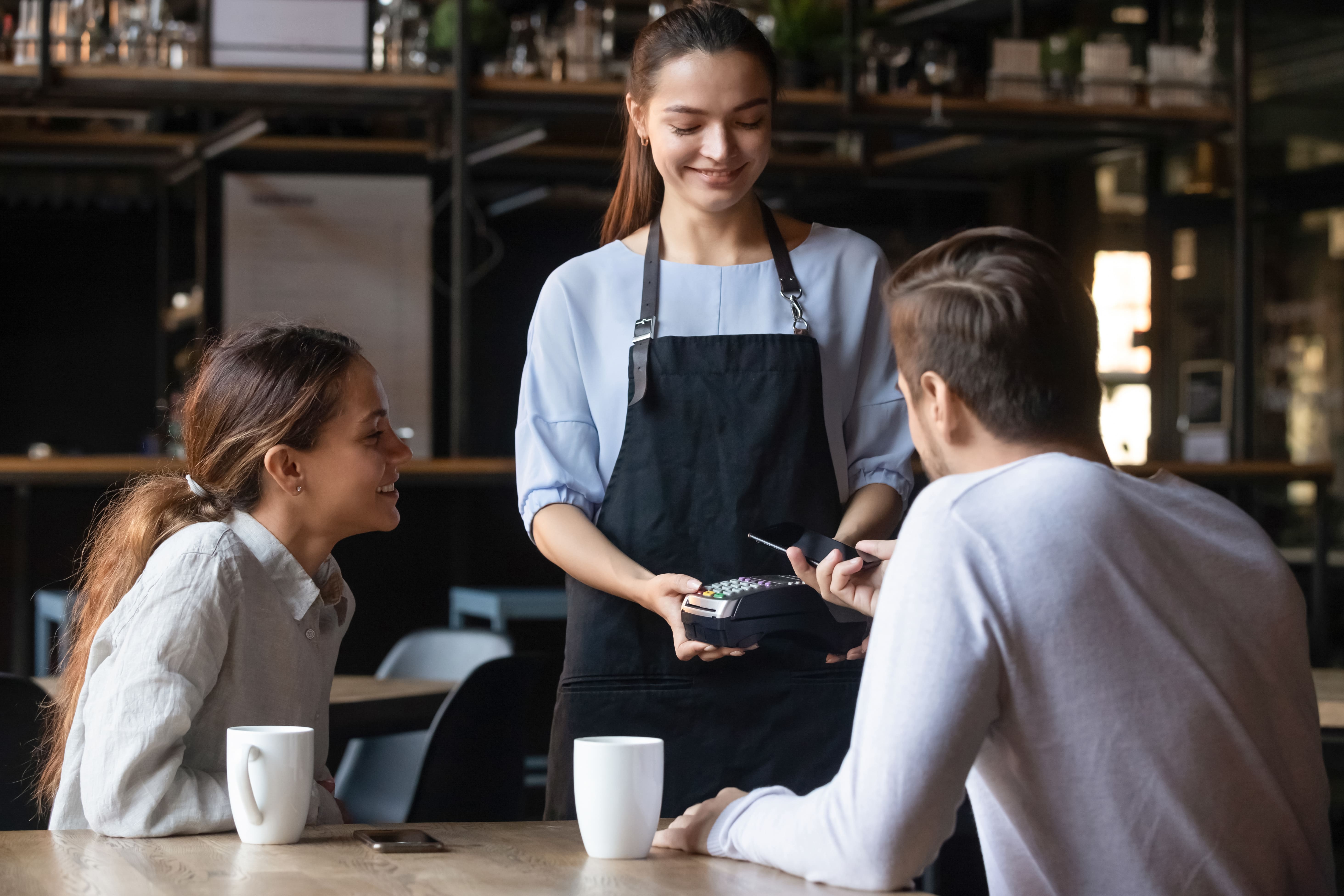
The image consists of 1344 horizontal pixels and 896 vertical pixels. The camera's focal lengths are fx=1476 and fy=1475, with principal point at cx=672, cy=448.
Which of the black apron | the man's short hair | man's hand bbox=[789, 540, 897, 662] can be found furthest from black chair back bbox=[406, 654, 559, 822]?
the man's short hair

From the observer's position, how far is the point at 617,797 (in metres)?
1.12

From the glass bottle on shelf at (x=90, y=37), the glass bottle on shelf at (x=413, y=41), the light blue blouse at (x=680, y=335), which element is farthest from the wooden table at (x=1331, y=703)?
the glass bottle on shelf at (x=90, y=37)

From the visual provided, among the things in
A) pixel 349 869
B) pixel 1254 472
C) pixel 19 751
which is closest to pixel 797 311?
pixel 349 869

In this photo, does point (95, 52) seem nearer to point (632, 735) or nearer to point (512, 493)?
point (512, 493)

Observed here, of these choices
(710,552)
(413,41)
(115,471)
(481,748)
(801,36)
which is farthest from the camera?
(801,36)

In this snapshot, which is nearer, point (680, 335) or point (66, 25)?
point (680, 335)

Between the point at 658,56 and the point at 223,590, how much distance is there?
77 cm

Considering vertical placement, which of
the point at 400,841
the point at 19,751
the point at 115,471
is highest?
the point at 115,471

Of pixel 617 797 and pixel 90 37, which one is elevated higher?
pixel 90 37

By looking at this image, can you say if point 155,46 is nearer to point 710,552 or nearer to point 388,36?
point 388,36

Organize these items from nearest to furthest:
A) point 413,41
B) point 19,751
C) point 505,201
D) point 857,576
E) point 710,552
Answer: point 857,576
point 710,552
point 19,751
point 413,41
point 505,201

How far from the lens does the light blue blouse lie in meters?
1.72

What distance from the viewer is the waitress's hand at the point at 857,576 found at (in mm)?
1396

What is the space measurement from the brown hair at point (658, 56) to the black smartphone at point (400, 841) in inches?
33.7
